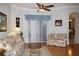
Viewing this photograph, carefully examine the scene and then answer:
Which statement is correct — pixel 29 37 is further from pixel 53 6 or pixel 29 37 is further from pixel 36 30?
pixel 53 6

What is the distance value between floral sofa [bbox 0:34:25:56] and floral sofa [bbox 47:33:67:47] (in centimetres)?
56

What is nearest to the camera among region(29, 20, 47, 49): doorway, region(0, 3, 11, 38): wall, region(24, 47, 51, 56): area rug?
region(0, 3, 11, 38): wall

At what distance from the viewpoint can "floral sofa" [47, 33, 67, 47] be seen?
299cm

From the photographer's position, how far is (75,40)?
2984mm

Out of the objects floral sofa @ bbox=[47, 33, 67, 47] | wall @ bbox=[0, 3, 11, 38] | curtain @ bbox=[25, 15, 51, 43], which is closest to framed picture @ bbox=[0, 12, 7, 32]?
wall @ bbox=[0, 3, 11, 38]

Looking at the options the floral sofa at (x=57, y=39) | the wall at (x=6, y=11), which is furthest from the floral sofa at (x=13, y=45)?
the floral sofa at (x=57, y=39)

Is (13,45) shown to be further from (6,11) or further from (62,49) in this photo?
(62,49)

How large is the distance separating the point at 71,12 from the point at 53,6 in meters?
0.40

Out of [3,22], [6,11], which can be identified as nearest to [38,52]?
[3,22]

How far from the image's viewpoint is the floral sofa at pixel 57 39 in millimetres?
2990

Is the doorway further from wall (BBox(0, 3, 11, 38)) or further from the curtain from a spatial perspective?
wall (BBox(0, 3, 11, 38))

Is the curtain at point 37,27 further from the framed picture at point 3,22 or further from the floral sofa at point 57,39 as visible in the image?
the framed picture at point 3,22

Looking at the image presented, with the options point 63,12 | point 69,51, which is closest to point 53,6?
point 63,12

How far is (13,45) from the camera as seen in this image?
112 inches
